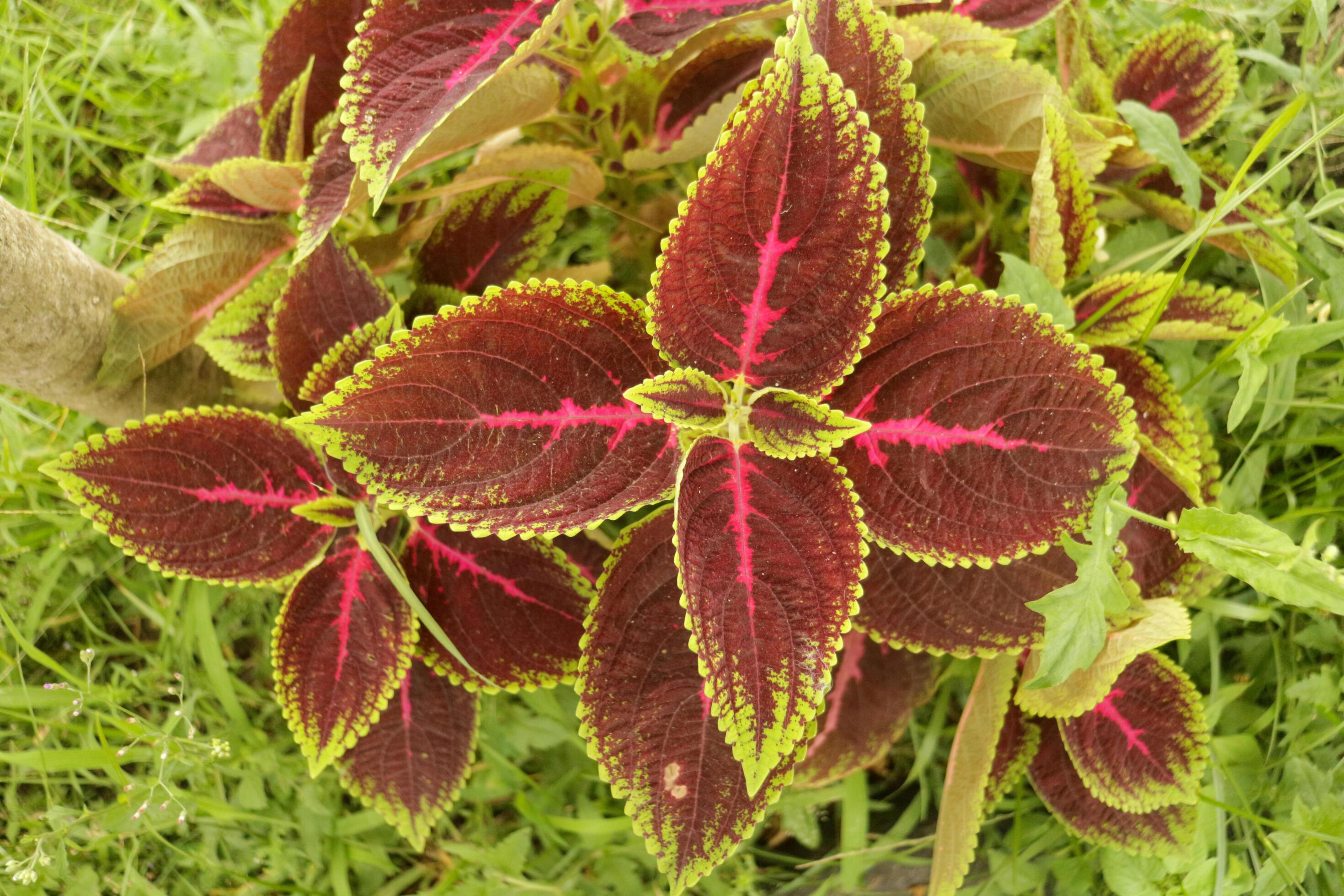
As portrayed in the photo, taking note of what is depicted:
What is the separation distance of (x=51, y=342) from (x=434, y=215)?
1.95ft

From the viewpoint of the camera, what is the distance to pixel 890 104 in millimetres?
1116

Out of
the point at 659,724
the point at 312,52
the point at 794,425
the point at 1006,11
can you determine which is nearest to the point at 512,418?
the point at 794,425

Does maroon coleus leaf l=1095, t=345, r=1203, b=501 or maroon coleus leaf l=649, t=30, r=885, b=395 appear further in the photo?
maroon coleus leaf l=1095, t=345, r=1203, b=501

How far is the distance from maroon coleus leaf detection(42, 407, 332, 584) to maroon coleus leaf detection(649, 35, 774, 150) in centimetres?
76

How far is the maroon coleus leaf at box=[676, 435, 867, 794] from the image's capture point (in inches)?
38.4

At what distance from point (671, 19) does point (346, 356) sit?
61 cm

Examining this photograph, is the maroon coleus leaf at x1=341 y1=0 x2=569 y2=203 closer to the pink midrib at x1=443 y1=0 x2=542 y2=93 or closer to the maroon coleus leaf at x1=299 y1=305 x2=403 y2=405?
the pink midrib at x1=443 y1=0 x2=542 y2=93

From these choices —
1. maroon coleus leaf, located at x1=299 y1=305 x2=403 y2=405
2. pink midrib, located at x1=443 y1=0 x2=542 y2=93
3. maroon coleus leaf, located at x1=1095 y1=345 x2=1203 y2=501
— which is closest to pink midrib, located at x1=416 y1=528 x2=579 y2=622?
maroon coleus leaf, located at x1=299 y1=305 x2=403 y2=405

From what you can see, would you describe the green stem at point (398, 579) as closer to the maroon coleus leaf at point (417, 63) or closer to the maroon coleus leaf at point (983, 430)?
the maroon coleus leaf at point (417, 63)

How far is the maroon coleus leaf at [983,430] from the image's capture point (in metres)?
1.04

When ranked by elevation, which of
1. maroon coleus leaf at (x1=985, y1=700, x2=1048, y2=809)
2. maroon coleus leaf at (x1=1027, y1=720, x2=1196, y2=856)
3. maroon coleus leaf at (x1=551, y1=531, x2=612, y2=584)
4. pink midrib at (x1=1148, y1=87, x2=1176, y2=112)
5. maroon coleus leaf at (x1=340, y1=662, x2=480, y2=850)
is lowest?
maroon coleus leaf at (x1=1027, y1=720, x2=1196, y2=856)

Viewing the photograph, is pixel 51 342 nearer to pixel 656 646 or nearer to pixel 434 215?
pixel 434 215

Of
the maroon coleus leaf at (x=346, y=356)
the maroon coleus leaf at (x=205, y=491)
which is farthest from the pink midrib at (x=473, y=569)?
the maroon coleus leaf at (x=346, y=356)

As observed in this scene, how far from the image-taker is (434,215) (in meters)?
1.57
